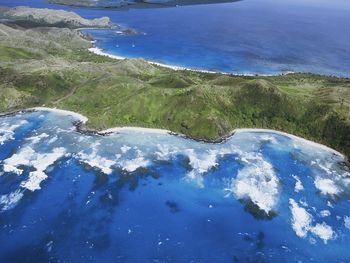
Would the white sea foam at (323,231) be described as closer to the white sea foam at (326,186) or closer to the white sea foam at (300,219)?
the white sea foam at (300,219)

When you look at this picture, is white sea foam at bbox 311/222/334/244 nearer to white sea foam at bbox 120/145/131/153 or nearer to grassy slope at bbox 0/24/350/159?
grassy slope at bbox 0/24/350/159

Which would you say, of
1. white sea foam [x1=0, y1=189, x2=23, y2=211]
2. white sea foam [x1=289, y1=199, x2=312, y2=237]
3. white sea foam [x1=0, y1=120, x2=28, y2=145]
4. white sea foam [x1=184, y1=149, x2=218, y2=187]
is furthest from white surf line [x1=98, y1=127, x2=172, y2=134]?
white sea foam [x1=289, y1=199, x2=312, y2=237]

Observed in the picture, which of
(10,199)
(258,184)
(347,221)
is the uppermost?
(258,184)

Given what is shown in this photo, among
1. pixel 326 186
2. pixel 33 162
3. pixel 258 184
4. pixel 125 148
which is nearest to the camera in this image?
pixel 258 184

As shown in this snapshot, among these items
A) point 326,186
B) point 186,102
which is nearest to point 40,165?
point 186,102

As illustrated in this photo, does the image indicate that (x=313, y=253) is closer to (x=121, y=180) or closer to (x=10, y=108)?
(x=121, y=180)

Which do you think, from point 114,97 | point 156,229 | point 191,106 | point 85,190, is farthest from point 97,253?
point 114,97

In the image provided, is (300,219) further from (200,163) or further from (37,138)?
(37,138)
